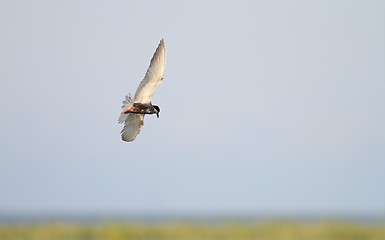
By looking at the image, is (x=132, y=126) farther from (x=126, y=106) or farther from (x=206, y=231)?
(x=206, y=231)

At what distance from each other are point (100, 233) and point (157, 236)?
86.1 inches

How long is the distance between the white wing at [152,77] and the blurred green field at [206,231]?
18640mm

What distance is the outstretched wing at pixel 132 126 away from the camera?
11586 mm

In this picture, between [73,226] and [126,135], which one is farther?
[73,226]

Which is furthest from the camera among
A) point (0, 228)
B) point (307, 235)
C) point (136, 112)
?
point (0, 228)

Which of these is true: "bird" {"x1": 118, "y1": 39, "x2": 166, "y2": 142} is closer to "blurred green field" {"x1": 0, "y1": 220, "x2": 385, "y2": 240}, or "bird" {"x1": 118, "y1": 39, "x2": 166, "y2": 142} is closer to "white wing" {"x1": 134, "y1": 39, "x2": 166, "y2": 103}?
"white wing" {"x1": 134, "y1": 39, "x2": 166, "y2": 103}

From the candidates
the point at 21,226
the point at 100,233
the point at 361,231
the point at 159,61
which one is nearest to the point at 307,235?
the point at 361,231

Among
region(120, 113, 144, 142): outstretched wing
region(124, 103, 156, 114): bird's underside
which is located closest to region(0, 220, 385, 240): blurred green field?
region(120, 113, 144, 142): outstretched wing

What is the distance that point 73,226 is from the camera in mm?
33281

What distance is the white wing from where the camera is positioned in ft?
37.3

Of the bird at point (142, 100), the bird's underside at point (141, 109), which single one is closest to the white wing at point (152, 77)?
the bird at point (142, 100)

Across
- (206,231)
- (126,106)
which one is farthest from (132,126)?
(206,231)

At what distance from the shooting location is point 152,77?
37.9 feet

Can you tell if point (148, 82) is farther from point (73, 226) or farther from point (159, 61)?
point (73, 226)
